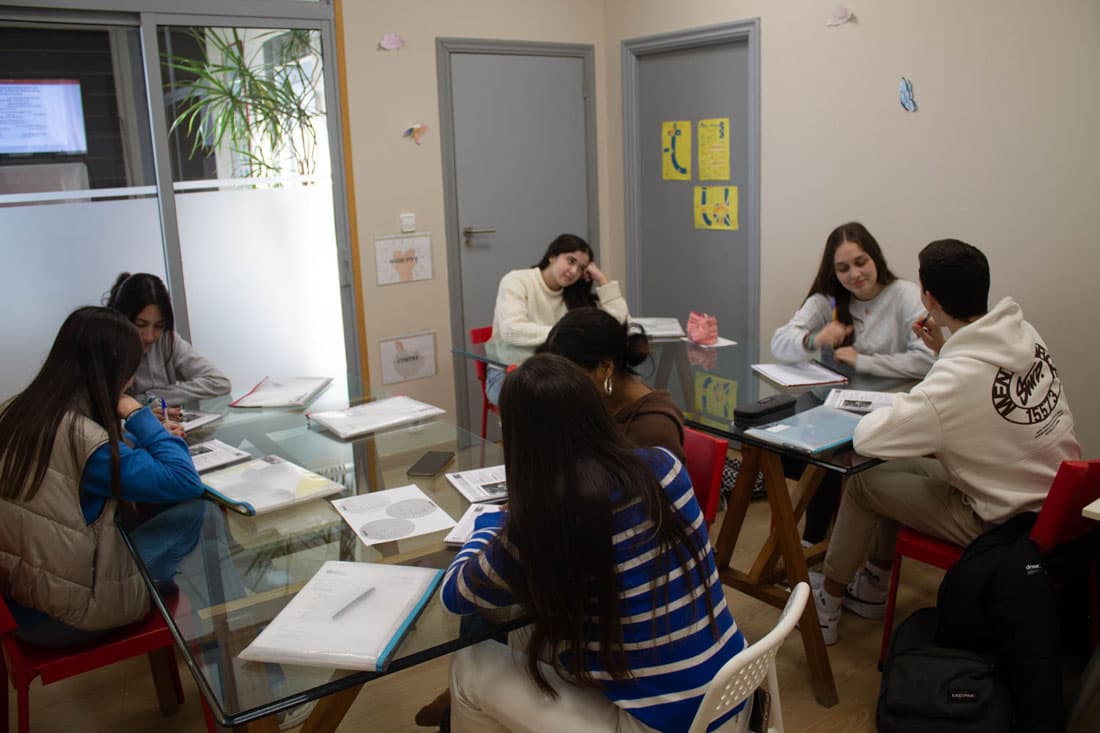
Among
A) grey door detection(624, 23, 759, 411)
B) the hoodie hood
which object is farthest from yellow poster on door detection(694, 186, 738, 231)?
the hoodie hood

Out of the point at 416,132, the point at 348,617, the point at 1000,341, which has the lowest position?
the point at 348,617

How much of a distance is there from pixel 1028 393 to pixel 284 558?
1.77 m

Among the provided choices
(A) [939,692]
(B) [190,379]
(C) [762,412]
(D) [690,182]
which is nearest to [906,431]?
(C) [762,412]

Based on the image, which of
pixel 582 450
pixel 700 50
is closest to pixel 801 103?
pixel 700 50

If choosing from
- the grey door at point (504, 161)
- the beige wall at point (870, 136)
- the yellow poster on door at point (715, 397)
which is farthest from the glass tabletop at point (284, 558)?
the grey door at point (504, 161)

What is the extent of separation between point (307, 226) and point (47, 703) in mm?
2426

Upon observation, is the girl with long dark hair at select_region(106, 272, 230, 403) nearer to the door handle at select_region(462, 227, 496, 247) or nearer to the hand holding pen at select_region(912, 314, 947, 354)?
the door handle at select_region(462, 227, 496, 247)

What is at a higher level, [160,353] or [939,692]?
[160,353]

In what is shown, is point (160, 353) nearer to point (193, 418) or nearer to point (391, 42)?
point (193, 418)

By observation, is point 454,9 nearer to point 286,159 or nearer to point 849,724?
point 286,159

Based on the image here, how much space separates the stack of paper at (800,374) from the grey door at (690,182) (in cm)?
118

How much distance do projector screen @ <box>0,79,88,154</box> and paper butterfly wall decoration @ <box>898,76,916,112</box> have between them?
3.35 m

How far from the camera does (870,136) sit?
3.91 metres

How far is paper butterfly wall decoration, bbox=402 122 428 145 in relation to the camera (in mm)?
4590
